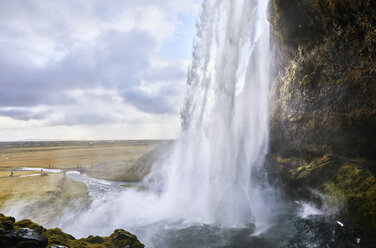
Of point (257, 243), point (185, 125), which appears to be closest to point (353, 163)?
point (257, 243)

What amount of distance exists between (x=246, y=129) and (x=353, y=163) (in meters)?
12.4

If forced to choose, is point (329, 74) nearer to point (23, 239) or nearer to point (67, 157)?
point (23, 239)

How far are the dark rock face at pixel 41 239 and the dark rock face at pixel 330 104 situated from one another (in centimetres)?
1505

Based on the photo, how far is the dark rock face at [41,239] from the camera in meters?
9.62

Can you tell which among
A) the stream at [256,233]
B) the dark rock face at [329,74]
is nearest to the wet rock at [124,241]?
the stream at [256,233]

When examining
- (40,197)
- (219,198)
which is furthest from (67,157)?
(219,198)

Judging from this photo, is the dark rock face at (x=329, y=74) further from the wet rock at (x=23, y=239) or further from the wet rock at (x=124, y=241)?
the wet rock at (x=23, y=239)

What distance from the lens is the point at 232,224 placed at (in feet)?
57.3

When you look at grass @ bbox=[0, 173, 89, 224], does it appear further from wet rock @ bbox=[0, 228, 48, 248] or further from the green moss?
the green moss

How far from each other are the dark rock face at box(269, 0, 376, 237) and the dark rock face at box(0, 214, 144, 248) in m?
15.0

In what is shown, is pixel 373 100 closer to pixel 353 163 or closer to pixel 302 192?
pixel 353 163

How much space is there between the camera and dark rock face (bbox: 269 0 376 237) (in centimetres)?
1586

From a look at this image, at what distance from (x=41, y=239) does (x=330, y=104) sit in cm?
2226

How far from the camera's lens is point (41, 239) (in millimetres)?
10031
